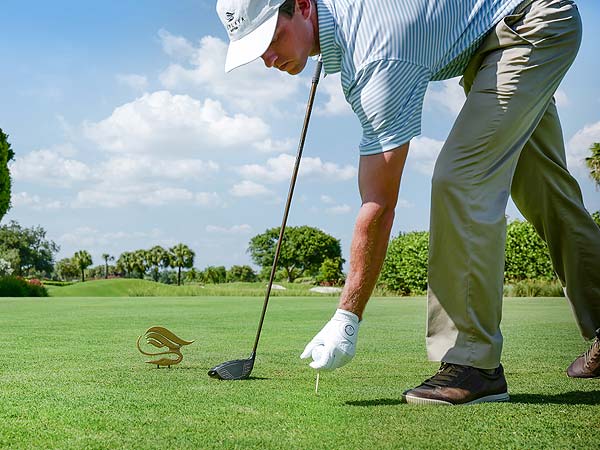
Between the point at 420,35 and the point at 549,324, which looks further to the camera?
the point at 549,324

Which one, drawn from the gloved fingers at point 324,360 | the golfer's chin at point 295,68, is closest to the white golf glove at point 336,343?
the gloved fingers at point 324,360

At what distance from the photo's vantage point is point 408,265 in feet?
76.2

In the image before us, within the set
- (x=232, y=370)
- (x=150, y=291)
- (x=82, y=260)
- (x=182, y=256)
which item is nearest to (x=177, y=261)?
(x=182, y=256)

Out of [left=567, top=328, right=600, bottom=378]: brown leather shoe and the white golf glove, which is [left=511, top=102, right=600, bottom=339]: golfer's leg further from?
the white golf glove

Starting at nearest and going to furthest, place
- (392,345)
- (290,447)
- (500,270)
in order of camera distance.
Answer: (290,447), (500,270), (392,345)

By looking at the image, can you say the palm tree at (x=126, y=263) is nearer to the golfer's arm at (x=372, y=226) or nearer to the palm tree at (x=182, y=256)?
the palm tree at (x=182, y=256)

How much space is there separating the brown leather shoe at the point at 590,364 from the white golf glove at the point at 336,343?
144 centimetres

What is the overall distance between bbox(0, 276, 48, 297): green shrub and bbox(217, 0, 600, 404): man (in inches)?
816

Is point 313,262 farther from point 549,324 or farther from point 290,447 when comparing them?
point 290,447

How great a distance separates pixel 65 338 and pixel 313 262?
53.2 m

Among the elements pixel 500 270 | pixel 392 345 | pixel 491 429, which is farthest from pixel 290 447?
pixel 392 345

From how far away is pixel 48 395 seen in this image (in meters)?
2.80

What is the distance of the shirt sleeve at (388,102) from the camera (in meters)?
2.57

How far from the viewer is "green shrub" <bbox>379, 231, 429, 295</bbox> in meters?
22.9
